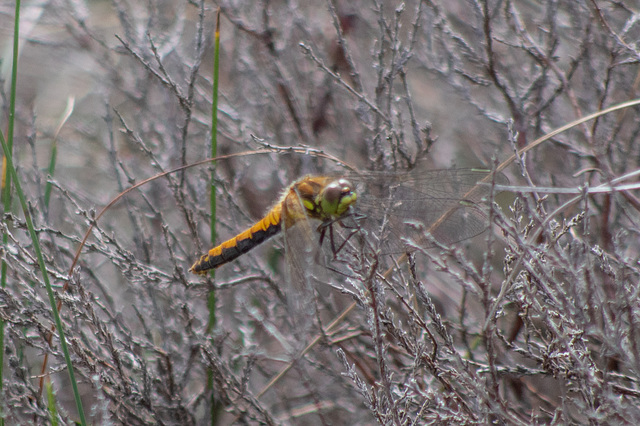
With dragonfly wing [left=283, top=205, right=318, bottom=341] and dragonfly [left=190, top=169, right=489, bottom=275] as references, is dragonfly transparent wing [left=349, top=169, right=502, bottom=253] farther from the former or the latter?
dragonfly wing [left=283, top=205, right=318, bottom=341]

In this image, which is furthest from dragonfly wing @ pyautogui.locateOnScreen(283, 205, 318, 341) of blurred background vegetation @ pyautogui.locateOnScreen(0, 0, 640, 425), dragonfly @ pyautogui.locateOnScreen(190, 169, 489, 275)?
blurred background vegetation @ pyautogui.locateOnScreen(0, 0, 640, 425)

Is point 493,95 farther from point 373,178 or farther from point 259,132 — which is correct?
point 373,178

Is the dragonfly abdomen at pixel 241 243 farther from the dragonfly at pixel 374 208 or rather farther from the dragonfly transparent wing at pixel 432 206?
the dragonfly transparent wing at pixel 432 206

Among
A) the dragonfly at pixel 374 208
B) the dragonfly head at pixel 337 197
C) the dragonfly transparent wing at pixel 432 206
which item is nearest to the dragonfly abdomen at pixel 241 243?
the dragonfly at pixel 374 208

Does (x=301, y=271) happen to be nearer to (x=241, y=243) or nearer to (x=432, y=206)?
(x=241, y=243)

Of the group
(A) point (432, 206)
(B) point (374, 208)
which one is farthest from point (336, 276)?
(A) point (432, 206)

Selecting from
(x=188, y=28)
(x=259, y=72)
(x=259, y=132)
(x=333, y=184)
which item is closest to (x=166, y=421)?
(x=333, y=184)
